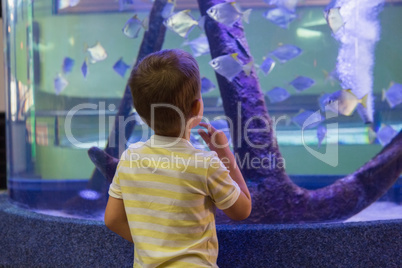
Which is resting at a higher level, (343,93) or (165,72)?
(165,72)

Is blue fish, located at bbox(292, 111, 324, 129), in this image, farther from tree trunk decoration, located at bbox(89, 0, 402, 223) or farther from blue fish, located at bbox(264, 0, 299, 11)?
blue fish, located at bbox(264, 0, 299, 11)

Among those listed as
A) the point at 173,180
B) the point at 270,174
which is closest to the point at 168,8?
the point at 270,174

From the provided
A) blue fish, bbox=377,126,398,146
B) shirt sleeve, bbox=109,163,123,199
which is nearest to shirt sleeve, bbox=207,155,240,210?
shirt sleeve, bbox=109,163,123,199

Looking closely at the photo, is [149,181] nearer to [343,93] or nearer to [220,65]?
[220,65]

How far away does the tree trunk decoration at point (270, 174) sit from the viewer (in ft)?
5.75

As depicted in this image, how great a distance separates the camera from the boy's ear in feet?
3.32

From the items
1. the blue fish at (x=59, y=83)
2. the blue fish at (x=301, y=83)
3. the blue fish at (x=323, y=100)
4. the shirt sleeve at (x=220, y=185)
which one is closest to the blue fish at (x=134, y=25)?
the blue fish at (x=59, y=83)

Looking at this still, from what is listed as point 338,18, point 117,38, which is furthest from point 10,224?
point 338,18

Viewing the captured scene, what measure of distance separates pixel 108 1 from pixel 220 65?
62 centimetres

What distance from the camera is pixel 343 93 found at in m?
1.83

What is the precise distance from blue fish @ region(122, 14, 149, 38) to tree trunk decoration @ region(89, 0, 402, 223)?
13.1 inches

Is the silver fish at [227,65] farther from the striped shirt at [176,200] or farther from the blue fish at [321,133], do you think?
the striped shirt at [176,200]

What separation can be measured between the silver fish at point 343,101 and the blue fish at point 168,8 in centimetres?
77

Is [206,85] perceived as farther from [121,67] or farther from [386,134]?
[386,134]
